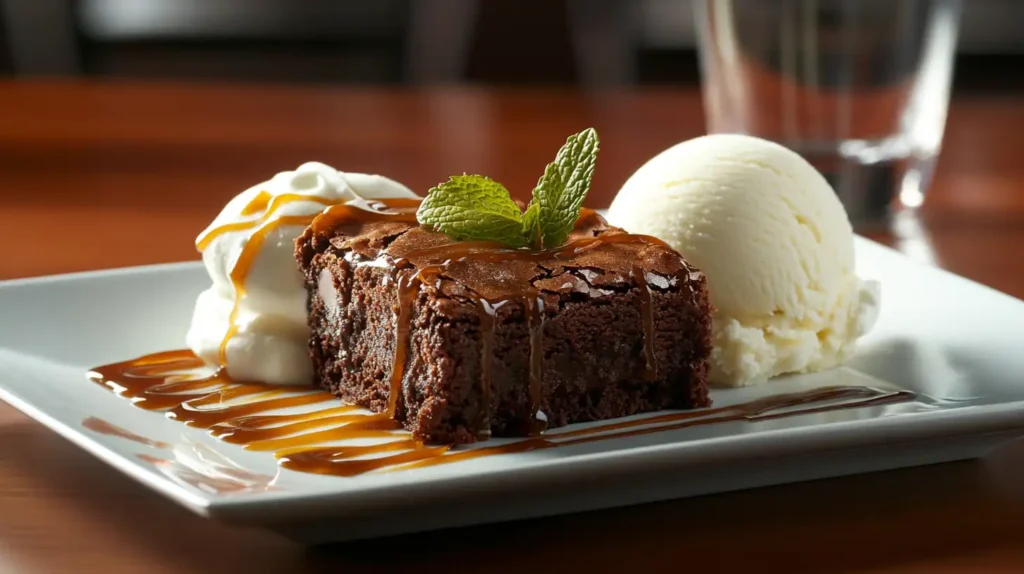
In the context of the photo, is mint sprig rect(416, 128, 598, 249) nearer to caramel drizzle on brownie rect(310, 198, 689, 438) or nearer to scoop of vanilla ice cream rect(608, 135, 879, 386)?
caramel drizzle on brownie rect(310, 198, 689, 438)

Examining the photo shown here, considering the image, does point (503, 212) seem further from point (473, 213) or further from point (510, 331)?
point (510, 331)

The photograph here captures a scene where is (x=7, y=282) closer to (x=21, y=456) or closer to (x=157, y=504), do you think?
(x=21, y=456)

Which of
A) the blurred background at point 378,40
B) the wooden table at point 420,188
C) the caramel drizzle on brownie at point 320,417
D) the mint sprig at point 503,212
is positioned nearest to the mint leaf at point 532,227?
the mint sprig at point 503,212

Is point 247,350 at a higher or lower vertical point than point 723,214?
lower

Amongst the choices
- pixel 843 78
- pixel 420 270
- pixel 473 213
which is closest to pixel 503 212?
pixel 473 213

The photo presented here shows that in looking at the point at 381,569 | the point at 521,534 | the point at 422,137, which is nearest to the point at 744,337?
the point at 521,534

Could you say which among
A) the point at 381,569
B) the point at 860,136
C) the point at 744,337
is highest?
the point at 860,136
